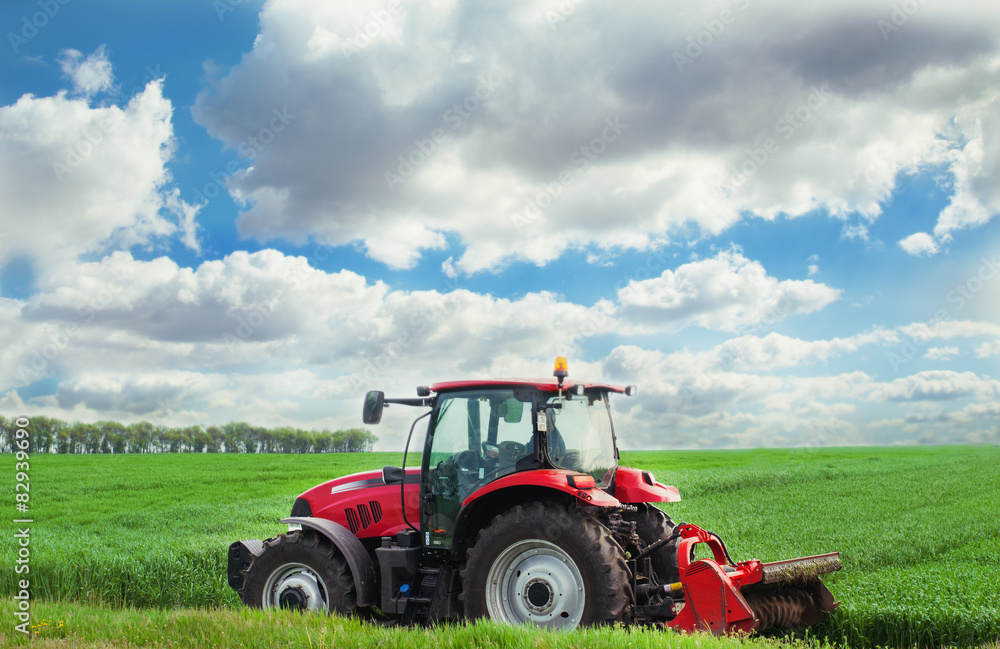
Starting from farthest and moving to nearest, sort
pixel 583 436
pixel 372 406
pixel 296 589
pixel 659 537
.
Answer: pixel 659 537
pixel 296 589
pixel 583 436
pixel 372 406

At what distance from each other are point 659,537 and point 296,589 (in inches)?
142

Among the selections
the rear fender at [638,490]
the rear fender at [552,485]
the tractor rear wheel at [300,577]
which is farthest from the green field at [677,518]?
the rear fender at [638,490]

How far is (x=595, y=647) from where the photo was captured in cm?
462

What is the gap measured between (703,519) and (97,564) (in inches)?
431

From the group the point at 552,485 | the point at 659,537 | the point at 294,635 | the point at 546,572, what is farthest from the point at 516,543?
the point at 659,537

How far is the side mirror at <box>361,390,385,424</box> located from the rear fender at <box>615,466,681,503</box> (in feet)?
8.55

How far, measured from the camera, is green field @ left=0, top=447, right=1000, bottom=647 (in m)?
6.34

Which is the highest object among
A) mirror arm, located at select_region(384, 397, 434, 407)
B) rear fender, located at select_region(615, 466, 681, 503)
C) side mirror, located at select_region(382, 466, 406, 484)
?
mirror arm, located at select_region(384, 397, 434, 407)

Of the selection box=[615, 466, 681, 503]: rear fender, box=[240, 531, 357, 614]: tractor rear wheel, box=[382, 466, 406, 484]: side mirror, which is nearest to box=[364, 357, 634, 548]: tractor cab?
box=[615, 466, 681, 503]: rear fender

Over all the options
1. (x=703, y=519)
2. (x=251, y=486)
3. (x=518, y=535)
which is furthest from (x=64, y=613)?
(x=251, y=486)

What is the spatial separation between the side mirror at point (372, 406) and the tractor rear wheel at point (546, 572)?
4.74 ft

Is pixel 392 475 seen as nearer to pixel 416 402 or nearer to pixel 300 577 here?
pixel 416 402

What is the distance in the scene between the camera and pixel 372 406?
248 inches

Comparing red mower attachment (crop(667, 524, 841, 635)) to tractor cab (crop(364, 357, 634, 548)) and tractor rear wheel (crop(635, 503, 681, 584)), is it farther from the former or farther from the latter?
tractor cab (crop(364, 357, 634, 548))
